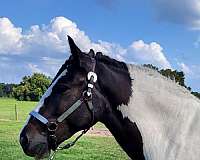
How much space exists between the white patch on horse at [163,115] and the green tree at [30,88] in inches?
3436

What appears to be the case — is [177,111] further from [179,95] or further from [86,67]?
[86,67]

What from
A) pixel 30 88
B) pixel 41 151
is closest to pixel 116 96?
pixel 41 151

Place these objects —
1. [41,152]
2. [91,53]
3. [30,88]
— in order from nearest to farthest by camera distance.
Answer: [41,152], [91,53], [30,88]

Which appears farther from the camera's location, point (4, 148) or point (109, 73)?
point (4, 148)

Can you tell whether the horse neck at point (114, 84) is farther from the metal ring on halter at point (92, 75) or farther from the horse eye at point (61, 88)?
the horse eye at point (61, 88)

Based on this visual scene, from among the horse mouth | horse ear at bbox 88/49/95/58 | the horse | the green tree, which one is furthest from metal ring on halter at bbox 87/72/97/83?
the green tree

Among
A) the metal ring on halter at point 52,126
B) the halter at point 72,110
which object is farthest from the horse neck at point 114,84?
the metal ring on halter at point 52,126

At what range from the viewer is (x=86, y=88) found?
4.03 meters

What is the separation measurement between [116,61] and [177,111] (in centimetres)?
78

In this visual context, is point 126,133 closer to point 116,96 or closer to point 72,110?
point 116,96

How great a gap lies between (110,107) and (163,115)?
509 millimetres

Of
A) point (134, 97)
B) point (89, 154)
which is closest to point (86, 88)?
point (134, 97)

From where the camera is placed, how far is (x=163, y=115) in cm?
395

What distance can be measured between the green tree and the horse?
87.2m
